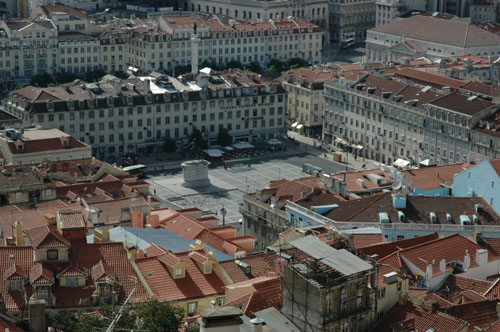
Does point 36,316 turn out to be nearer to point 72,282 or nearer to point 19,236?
point 72,282

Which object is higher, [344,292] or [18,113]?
[344,292]

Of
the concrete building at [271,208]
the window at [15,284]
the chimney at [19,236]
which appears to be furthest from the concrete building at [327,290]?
the concrete building at [271,208]

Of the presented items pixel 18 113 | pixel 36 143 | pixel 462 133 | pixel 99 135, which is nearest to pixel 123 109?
pixel 99 135

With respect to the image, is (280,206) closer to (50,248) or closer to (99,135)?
(50,248)

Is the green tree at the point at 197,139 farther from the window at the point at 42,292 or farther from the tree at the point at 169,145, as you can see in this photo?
the window at the point at 42,292

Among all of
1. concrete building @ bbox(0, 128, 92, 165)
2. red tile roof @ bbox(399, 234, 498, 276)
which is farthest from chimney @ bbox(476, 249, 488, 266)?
concrete building @ bbox(0, 128, 92, 165)

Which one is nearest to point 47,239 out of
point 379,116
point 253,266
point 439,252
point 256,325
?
point 253,266
